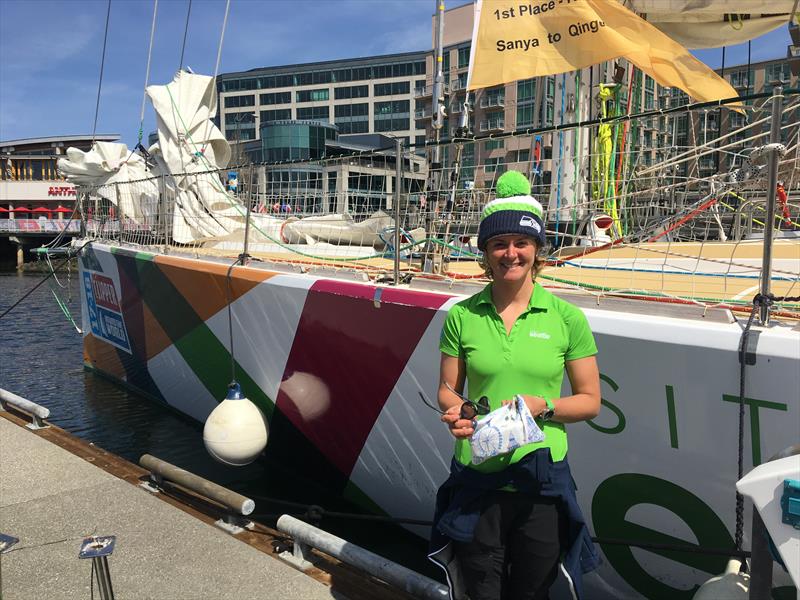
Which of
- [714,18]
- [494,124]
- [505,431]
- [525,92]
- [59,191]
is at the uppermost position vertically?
[525,92]

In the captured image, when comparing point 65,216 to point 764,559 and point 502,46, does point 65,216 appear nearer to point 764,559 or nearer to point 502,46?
point 502,46

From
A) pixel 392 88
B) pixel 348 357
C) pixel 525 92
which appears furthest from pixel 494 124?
pixel 348 357

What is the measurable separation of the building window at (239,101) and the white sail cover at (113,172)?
61.5 meters

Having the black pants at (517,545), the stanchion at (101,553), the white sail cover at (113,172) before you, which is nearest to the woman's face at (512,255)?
the black pants at (517,545)

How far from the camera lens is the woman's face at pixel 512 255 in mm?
1895

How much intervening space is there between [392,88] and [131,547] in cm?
6337

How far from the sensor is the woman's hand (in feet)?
5.64

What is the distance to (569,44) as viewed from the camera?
13.5ft

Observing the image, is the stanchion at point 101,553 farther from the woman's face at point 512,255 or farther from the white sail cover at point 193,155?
the white sail cover at point 193,155

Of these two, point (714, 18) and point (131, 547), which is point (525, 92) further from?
point (131, 547)

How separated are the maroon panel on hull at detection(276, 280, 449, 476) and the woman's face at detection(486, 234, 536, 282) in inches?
59.7

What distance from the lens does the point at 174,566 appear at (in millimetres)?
2936

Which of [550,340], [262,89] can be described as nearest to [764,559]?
[550,340]

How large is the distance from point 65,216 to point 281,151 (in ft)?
46.5
